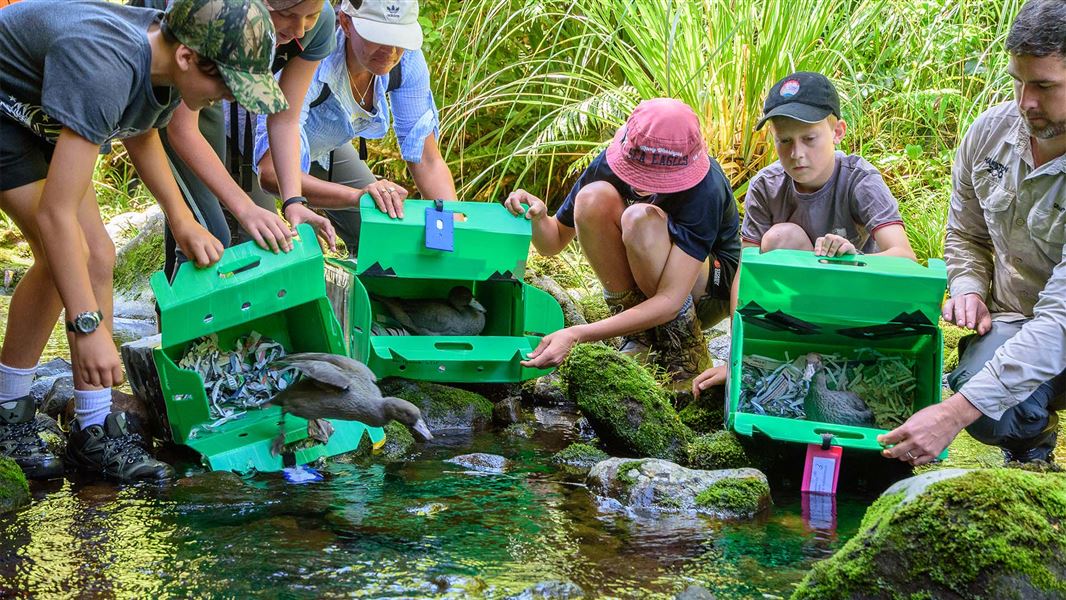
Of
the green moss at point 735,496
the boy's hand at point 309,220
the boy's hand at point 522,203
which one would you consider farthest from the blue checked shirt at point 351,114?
the green moss at point 735,496

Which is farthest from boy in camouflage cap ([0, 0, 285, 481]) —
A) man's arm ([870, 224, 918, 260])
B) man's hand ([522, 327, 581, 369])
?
man's arm ([870, 224, 918, 260])

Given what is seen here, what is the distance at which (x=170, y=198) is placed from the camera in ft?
10.6

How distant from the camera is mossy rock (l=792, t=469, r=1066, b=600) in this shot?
77.8 inches

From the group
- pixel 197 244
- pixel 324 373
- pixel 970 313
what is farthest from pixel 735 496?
pixel 197 244

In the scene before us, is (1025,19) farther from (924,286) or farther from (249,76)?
(249,76)

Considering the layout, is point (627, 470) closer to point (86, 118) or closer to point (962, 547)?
point (962, 547)

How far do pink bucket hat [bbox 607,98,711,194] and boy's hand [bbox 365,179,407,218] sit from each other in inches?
32.9

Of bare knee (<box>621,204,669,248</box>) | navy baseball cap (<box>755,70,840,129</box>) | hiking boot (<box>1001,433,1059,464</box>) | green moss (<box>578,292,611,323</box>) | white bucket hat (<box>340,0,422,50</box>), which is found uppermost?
white bucket hat (<box>340,0,422,50</box>)

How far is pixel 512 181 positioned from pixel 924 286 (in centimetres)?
445

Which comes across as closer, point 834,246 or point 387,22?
point 834,246

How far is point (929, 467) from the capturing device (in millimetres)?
3545

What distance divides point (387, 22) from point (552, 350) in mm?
1340

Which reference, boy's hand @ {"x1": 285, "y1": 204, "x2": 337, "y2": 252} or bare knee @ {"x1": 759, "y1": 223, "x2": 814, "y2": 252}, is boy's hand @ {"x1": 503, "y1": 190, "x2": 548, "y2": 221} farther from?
bare knee @ {"x1": 759, "y1": 223, "x2": 814, "y2": 252}

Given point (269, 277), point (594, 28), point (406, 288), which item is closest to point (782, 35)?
point (594, 28)
